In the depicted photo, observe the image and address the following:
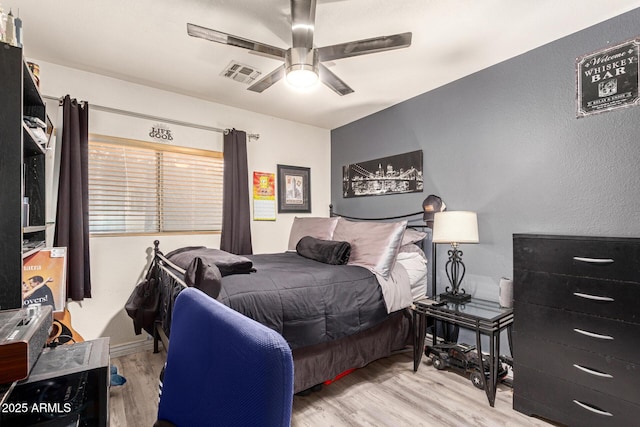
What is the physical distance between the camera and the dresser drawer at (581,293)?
1639 mm

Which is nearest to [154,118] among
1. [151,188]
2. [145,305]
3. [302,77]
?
[151,188]

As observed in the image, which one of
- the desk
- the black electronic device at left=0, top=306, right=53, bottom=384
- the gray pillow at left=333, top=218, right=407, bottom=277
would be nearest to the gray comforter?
the gray pillow at left=333, top=218, right=407, bottom=277

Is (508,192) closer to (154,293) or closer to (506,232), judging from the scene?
(506,232)

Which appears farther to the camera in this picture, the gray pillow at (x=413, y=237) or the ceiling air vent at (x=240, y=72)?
the gray pillow at (x=413, y=237)

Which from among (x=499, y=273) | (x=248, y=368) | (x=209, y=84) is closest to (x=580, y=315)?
(x=499, y=273)

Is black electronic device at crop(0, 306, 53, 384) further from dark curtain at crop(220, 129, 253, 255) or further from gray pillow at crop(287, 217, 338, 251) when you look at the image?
gray pillow at crop(287, 217, 338, 251)

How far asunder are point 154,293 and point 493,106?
10.5ft

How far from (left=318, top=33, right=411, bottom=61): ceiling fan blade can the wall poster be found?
81.1 inches

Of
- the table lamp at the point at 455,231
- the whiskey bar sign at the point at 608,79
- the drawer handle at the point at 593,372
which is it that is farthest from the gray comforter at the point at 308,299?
the whiskey bar sign at the point at 608,79

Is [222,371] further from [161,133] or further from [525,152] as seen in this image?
[161,133]

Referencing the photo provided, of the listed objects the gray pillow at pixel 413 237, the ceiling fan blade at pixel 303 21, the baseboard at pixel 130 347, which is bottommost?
the baseboard at pixel 130 347

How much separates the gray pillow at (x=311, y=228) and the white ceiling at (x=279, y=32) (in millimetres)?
1402

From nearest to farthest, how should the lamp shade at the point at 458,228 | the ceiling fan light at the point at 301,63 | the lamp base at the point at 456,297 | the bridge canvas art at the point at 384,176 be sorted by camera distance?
the ceiling fan light at the point at 301,63, the lamp shade at the point at 458,228, the lamp base at the point at 456,297, the bridge canvas art at the point at 384,176

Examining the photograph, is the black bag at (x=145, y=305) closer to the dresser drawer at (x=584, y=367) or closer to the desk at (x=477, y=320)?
the desk at (x=477, y=320)
